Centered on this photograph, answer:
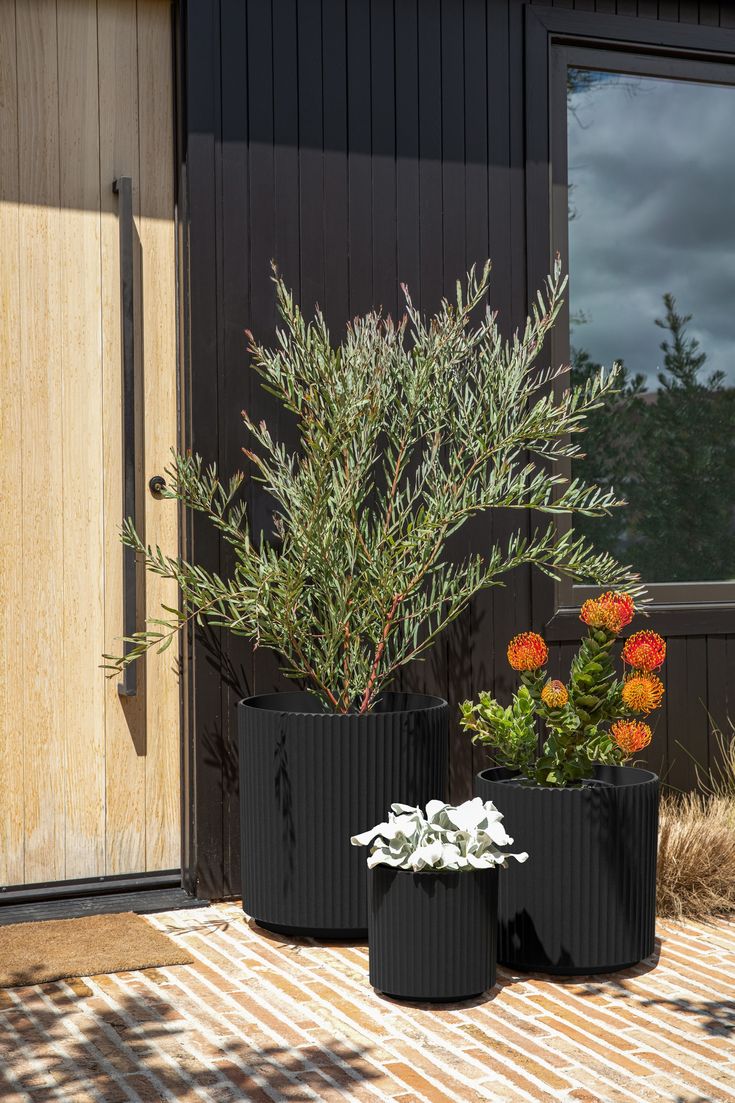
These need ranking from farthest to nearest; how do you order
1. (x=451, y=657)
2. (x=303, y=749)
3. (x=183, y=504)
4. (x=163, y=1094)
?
(x=451, y=657)
(x=183, y=504)
(x=303, y=749)
(x=163, y=1094)

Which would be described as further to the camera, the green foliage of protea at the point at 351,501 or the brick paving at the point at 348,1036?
the green foliage of protea at the point at 351,501

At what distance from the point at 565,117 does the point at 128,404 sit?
6.57 feet

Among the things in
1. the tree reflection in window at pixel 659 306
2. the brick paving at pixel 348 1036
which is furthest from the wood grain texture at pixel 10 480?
the tree reflection in window at pixel 659 306

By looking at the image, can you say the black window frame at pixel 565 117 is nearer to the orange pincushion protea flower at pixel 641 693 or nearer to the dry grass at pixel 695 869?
the dry grass at pixel 695 869

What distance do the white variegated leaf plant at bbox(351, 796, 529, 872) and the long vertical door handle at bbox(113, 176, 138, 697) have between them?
119 cm

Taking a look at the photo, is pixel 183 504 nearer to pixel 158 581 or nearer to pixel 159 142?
pixel 158 581

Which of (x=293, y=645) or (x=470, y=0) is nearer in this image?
(x=293, y=645)

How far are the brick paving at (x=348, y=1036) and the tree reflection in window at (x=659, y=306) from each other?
1852 millimetres

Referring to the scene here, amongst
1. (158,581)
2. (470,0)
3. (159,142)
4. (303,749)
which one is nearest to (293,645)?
(303,749)

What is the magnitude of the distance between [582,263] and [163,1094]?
11.1 feet

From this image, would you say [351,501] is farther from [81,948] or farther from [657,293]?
[657,293]

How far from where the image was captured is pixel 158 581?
4.28 m

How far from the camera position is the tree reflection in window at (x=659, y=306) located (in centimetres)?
488

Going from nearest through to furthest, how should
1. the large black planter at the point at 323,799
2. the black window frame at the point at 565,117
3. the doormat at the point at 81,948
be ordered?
the doormat at the point at 81,948
the large black planter at the point at 323,799
the black window frame at the point at 565,117
